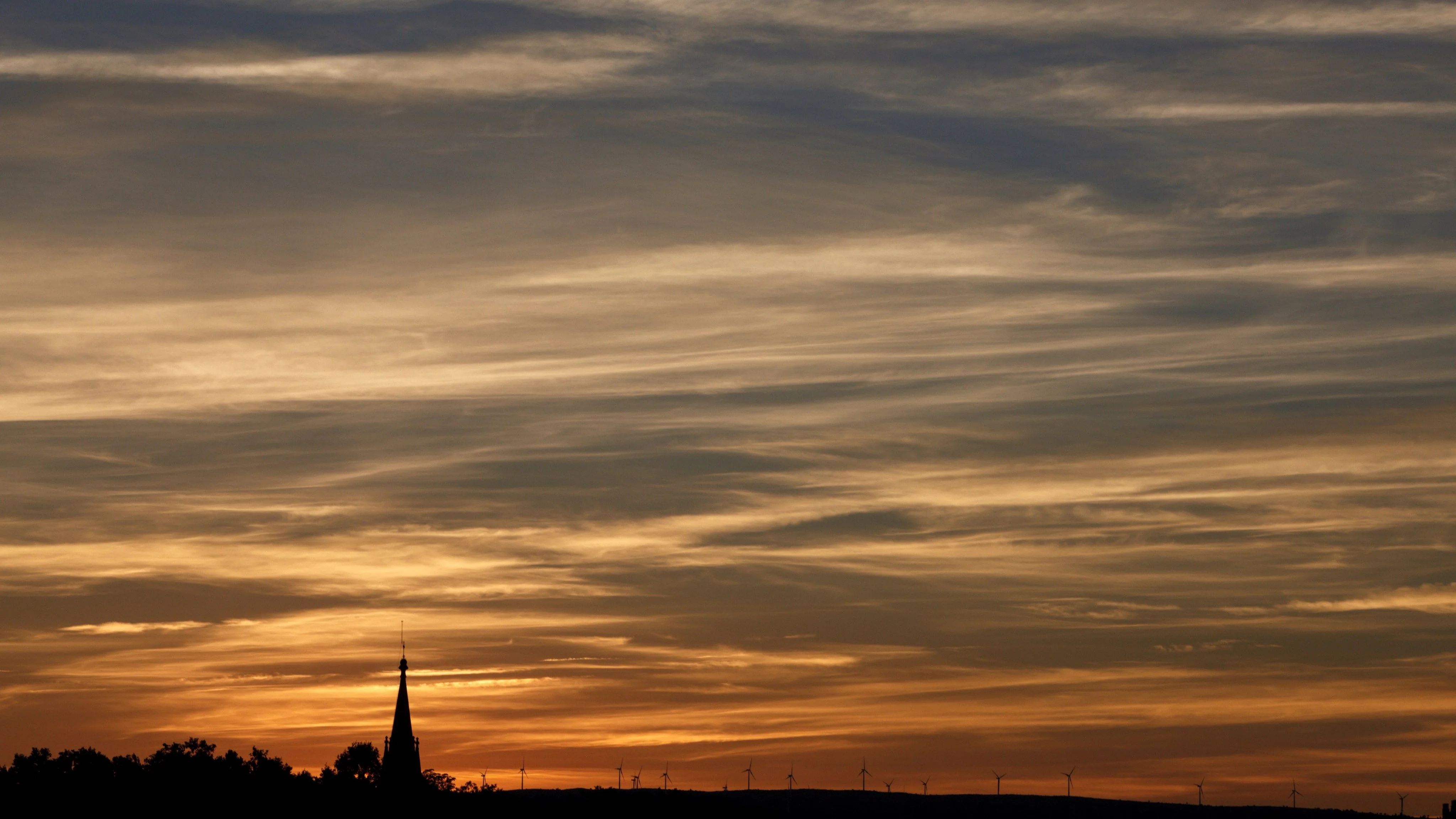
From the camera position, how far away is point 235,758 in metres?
200

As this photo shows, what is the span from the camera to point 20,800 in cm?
18700

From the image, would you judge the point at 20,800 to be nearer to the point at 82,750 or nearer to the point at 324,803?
the point at 82,750

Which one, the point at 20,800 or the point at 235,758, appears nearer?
the point at 20,800

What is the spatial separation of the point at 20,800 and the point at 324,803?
95.9 ft

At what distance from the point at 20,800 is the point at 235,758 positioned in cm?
2200

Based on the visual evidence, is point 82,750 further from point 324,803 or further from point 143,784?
point 324,803

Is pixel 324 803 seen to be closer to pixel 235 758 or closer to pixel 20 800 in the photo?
pixel 235 758

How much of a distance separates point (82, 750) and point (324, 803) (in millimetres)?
27723

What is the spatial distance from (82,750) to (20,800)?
39.6ft

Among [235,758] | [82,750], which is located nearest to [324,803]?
[235,758]

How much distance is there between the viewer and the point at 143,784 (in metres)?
190

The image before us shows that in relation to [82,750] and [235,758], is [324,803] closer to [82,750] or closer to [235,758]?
[235,758]

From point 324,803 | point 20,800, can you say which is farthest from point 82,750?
point 324,803

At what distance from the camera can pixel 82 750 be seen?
19850cm
